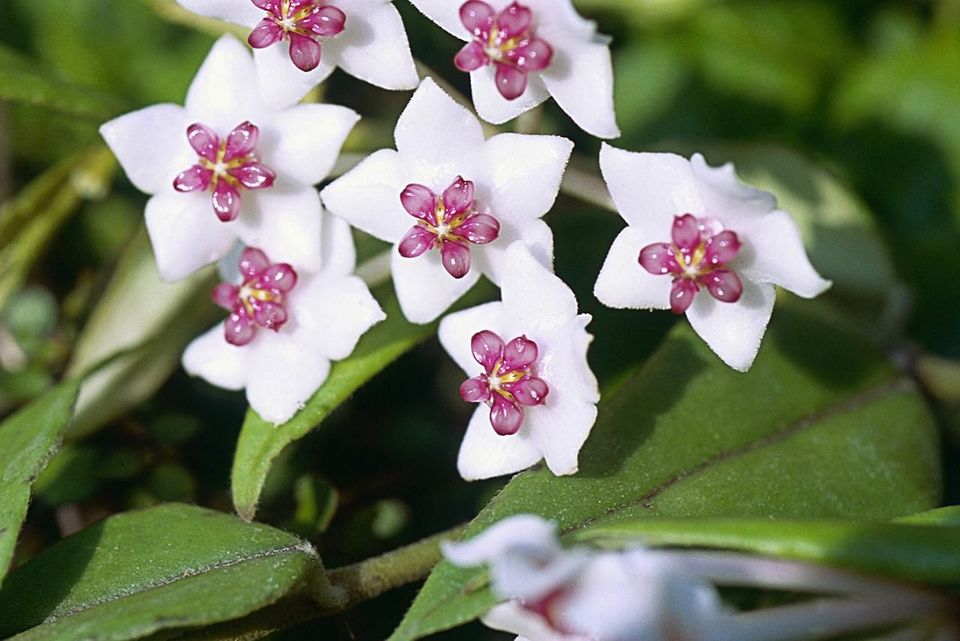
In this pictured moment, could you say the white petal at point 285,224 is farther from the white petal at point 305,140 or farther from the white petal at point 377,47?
the white petal at point 377,47

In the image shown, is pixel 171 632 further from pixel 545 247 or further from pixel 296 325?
pixel 545 247

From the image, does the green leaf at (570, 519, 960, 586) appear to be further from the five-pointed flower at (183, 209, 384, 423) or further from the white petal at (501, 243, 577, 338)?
the five-pointed flower at (183, 209, 384, 423)

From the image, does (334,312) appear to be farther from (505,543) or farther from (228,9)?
(505,543)

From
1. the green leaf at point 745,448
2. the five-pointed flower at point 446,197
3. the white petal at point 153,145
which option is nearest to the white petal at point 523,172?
the five-pointed flower at point 446,197

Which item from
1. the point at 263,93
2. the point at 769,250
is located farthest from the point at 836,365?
the point at 263,93

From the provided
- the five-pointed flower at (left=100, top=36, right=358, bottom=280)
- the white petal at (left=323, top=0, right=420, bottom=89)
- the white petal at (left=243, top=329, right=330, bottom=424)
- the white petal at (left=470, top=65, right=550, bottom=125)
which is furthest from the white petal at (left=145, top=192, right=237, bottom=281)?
the white petal at (left=470, top=65, right=550, bottom=125)

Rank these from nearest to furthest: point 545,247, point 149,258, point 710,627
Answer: point 710,627
point 545,247
point 149,258
